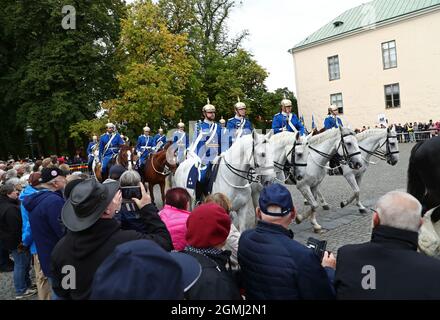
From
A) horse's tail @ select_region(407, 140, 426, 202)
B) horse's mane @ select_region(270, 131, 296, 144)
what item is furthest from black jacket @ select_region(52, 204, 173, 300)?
horse's mane @ select_region(270, 131, 296, 144)

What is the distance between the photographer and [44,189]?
492 cm

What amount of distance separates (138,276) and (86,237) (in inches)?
47.5

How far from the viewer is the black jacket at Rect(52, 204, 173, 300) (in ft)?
8.79

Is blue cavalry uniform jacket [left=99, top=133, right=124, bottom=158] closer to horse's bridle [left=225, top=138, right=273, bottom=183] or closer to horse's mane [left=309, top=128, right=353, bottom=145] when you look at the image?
horse's mane [left=309, top=128, right=353, bottom=145]

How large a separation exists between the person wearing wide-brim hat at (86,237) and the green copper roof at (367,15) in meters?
34.7

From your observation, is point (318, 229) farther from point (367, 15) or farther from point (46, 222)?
point (367, 15)

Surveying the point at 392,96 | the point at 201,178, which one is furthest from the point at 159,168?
the point at 392,96

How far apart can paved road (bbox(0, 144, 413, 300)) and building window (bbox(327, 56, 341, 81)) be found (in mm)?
23971

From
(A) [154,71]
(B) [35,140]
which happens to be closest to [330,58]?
(A) [154,71]

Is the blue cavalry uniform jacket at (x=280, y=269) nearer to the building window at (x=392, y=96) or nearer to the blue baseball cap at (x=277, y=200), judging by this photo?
the blue baseball cap at (x=277, y=200)

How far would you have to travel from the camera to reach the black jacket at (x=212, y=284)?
2.34 meters

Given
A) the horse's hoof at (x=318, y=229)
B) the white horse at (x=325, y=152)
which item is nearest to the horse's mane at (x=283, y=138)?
the white horse at (x=325, y=152)

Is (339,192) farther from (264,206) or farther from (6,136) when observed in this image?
(6,136)

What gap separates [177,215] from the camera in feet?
13.1
